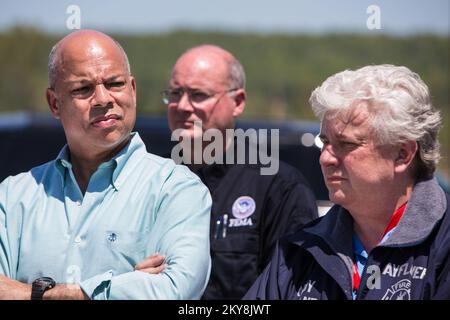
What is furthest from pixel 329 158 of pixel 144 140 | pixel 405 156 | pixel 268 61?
pixel 268 61

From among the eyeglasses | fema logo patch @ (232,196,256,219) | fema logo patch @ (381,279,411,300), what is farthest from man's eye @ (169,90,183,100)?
fema logo patch @ (381,279,411,300)

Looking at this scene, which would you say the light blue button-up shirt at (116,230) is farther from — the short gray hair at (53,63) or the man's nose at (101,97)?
the short gray hair at (53,63)

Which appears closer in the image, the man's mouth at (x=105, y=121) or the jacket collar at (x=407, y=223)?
the jacket collar at (x=407, y=223)

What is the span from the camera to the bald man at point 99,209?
302 cm

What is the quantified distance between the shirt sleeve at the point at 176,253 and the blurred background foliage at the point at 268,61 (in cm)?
1247

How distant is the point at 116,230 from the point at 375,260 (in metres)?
0.98

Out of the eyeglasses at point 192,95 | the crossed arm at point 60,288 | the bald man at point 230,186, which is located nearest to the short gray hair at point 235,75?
the bald man at point 230,186

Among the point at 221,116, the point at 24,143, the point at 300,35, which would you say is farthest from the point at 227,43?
the point at 221,116

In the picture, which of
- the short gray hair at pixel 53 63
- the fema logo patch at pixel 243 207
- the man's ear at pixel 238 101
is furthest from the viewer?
the man's ear at pixel 238 101

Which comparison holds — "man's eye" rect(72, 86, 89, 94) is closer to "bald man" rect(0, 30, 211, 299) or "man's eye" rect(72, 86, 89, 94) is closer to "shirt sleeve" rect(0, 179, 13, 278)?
"bald man" rect(0, 30, 211, 299)

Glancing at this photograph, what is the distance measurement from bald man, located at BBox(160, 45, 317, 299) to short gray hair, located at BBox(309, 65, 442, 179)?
108 centimetres

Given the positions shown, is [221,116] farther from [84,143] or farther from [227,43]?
[227,43]

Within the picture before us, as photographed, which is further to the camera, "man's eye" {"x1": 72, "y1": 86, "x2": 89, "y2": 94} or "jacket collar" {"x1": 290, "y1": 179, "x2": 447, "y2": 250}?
"man's eye" {"x1": 72, "y1": 86, "x2": 89, "y2": 94}

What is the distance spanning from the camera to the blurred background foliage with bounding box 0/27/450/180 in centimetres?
1892
